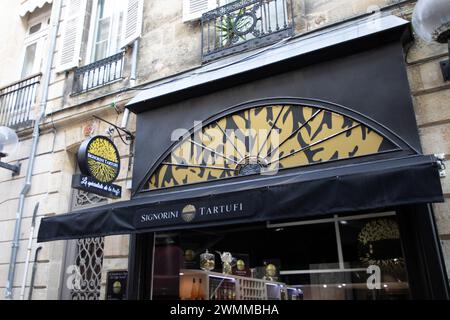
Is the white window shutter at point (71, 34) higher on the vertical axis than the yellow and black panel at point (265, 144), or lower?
higher

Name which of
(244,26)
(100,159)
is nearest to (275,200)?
(100,159)

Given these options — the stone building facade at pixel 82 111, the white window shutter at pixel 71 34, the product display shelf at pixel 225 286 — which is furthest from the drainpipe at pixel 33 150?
the product display shelf at pixel 225 286

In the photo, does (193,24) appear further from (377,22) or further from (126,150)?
(377,22)

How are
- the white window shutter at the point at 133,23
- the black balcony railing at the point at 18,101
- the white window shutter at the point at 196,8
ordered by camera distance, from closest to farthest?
the white window shutter at the point at 196,8, the white window shutter at the point at 133,23, the black balcony railing at the point at 18,101

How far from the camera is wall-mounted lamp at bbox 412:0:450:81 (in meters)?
3.90

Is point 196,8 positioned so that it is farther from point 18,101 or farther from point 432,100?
point 18,101

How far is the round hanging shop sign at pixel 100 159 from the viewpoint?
5.64 metres

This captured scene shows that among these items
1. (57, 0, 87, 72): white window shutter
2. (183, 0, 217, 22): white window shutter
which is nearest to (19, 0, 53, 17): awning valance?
(57, 0, 87, 72): white window shutter

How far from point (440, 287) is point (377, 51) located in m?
2.65

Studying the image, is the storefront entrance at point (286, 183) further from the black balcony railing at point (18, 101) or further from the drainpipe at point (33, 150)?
the black balcony railing at point (18, 101)

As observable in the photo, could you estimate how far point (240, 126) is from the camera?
5660mm

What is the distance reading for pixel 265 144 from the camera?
17.7 feet

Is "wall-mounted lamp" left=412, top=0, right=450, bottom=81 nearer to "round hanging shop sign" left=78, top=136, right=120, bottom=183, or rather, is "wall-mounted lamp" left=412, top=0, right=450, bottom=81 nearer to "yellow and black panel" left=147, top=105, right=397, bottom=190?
"yellow and black panel" left=147, top=105, right=397, bottom=190

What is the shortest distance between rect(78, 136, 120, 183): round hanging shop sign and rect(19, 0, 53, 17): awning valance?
200 inches
